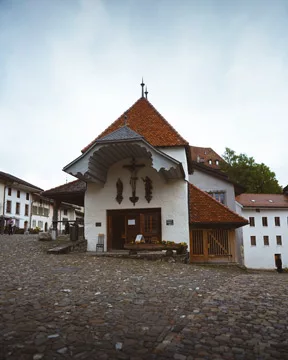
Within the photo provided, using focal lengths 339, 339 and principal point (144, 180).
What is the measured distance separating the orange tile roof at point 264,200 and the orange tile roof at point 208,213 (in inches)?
1229

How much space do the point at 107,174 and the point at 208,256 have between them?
689cm

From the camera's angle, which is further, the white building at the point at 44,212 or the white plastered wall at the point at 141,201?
the white building at the point at 44,212

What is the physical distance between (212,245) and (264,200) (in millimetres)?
33997

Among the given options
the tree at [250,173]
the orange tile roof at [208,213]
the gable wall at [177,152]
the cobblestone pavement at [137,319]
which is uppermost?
the tree at [250,173]

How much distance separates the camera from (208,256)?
1784cm

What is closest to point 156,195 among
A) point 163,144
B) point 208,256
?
point 163,144

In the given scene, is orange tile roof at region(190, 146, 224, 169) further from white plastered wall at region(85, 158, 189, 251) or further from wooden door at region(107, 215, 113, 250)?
wooden door at region(107, 215, 113, 250)

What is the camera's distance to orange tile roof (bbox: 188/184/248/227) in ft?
57.1

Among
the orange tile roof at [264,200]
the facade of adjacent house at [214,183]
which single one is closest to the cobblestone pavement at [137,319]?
the facade of adjacent house at [214,183]

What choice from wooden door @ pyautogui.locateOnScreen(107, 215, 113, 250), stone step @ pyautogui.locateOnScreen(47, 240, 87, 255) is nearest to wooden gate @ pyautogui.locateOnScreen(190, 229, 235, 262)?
wooden door @ pyautogui.locateOnScreen(107, 215, 113, 250)

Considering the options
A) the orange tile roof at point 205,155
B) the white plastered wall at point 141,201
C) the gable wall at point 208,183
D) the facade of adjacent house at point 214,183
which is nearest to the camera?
the white plastered wall at point 141,201

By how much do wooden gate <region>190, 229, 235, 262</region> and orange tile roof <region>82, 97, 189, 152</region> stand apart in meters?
4.95

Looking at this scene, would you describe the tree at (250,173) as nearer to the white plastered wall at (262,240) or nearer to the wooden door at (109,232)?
the white plastered wall at (262,240)

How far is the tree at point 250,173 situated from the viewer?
171 ft
